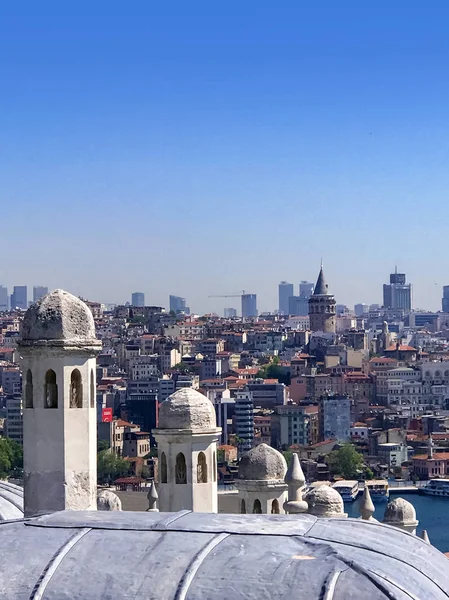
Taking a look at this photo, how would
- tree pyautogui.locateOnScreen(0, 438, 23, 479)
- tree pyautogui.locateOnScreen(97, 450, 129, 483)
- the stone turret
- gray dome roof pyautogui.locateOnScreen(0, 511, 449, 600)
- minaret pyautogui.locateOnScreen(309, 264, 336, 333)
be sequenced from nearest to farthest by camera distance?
1. gray dome roof pyautogui.locateOnScreen(0, 511, 449, 600)
2. the stone turret
3. tree pyautogui.locateOnScreen(0, 438, 23, 479)
4. tree pyautogui.locateOnScreen(97, 450, 129, 483)
5. minaret pyautogui.locateOnScreen(309, 264, 336, 333)

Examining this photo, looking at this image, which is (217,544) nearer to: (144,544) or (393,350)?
(144,544)

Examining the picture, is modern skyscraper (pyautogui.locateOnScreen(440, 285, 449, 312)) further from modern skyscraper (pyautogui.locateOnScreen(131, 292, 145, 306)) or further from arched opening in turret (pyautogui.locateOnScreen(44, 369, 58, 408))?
arched opening in turret (pyautogui.locateOnScreen(44, 369, 58, 408))

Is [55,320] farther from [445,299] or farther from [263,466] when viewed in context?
[445,299]

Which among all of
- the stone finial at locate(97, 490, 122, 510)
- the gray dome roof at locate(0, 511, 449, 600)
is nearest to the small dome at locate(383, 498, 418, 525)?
the stone finial at locate(97, 490, 122, 510)

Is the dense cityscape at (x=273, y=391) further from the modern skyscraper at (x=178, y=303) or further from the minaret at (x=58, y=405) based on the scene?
the modern skyscraper at (x=178, y=303)

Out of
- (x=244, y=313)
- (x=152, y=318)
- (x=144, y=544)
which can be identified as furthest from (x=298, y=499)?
(x=244, y=313)

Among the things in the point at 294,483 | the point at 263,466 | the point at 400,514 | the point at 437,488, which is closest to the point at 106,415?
the point at 437,488
